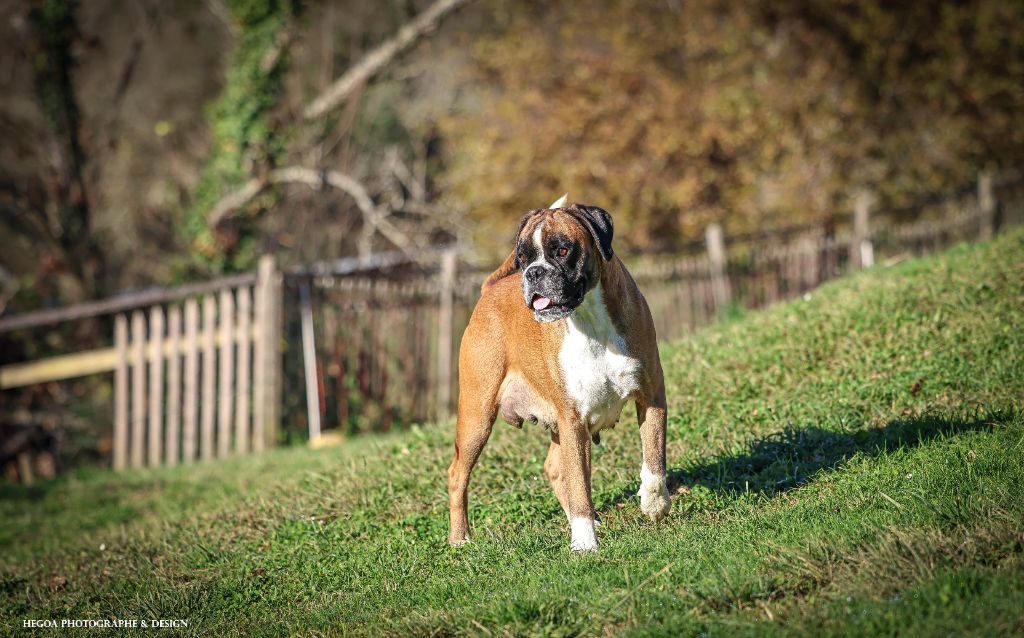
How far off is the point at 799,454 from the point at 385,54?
1214 cm

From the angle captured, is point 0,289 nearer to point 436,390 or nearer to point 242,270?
point 242,270

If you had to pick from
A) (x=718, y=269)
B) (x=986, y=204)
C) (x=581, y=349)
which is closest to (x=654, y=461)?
(x=581, y=349)

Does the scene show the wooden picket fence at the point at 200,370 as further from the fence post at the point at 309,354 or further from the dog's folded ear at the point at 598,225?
the dog's folded ear at the point at 598,225

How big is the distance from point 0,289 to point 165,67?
8.87m

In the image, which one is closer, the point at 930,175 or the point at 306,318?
the point at 306,318

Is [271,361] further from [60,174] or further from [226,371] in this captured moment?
[60,174]

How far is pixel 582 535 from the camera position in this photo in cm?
466

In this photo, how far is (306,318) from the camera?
11.2 m

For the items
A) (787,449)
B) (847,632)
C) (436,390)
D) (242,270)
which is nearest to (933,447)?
(787,449)

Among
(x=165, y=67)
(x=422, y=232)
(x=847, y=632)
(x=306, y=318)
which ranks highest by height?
(x=165, y=67)

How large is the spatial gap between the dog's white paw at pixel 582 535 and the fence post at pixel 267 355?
22.1ft

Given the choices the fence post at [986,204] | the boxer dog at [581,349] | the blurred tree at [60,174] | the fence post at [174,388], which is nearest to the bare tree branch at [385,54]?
the blurred tree at [60,174]

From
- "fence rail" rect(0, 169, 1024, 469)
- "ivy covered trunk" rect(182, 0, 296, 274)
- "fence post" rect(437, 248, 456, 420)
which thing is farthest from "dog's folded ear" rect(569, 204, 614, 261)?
"ivy covered trunk" rect(182, 0, 296, 274)

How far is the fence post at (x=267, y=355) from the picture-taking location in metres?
10.7
